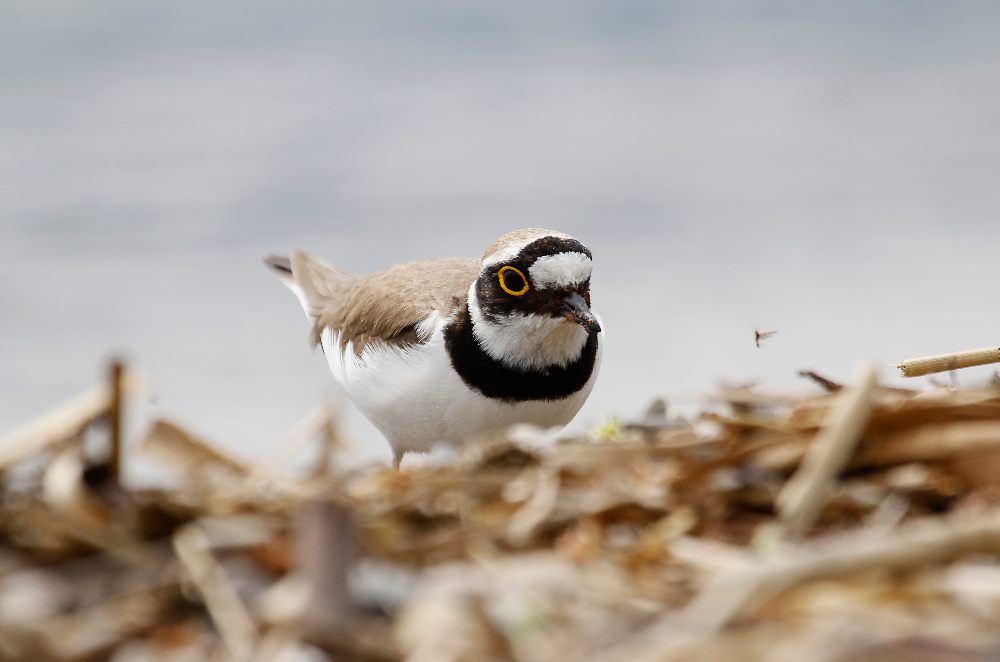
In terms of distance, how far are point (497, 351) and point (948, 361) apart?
1.60 metres

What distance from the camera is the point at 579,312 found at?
3.72 metres

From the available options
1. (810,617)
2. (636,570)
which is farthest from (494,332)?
(810,617)

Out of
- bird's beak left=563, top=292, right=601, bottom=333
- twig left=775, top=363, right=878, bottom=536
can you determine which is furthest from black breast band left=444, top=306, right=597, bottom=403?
twig left=775, top=363, right=878, bottom=536

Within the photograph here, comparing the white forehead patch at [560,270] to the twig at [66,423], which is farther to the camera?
the white forehead patch at [560,270]

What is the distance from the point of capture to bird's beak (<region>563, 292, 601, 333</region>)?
12.0 feet

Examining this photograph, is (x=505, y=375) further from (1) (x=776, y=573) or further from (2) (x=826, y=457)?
(1) (x=776, y=573)

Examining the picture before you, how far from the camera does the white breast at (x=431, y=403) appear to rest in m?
3.87

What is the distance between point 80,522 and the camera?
178 cm

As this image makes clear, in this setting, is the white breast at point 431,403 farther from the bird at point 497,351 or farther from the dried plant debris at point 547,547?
the dried plant debris at point 547,547

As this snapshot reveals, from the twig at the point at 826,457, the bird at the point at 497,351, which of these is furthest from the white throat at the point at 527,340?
the twig at the point at 826,457

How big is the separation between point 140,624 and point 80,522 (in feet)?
0.79

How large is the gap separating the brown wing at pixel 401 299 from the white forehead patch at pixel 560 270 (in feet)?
1.44

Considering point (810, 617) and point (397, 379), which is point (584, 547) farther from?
point (397, 379)

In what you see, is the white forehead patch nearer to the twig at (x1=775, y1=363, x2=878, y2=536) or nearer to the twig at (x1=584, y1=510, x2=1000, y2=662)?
the twig at (x1=775, y1=363, x2=878, y2=536)
